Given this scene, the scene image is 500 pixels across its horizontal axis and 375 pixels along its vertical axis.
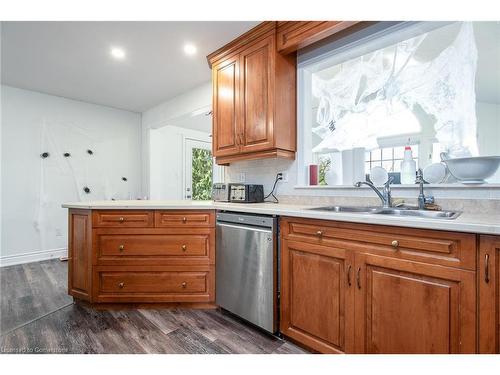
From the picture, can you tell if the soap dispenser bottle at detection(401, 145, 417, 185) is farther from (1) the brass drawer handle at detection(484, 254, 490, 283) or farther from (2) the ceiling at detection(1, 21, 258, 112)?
(2) the ceiling at detection(1, 21, 258, 112)

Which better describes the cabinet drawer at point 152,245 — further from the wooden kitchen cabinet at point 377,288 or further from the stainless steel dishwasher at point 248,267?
the wooden kitchen cabinet at point 377,288

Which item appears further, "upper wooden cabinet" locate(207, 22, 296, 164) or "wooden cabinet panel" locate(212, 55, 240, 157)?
"wooden cabinet panel" locate(212, 55, 240, 157)

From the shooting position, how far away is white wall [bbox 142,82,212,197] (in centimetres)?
355

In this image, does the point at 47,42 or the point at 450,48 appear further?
the point at 47,42

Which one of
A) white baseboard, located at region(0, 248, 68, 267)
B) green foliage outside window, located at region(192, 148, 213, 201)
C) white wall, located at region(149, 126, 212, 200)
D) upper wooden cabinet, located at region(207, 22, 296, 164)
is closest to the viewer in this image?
upper wooden cabinet, located at region(207, 22, 296, 164)

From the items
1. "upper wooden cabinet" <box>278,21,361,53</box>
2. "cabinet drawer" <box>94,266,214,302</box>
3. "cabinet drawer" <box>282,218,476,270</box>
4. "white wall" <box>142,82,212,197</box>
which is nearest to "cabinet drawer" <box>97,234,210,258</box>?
"cabinet drawer" <box>94,266,214,302</box>

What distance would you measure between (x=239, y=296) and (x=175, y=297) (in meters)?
0.59

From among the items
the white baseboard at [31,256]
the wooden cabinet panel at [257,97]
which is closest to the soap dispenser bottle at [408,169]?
the wooden cabinet panel at [257,97]

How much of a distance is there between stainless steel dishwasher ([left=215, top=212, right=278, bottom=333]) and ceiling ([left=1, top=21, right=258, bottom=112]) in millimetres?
1690

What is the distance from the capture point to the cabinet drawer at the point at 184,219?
2.14 metres

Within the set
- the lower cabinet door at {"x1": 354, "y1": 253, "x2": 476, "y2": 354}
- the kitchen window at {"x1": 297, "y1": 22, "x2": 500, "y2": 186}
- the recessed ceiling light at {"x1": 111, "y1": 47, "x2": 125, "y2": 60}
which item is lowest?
the lower cabinet door at {"x1": 354, "y1": 253, "x2": 476, "y2": 354}

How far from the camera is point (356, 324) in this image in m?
1.33
